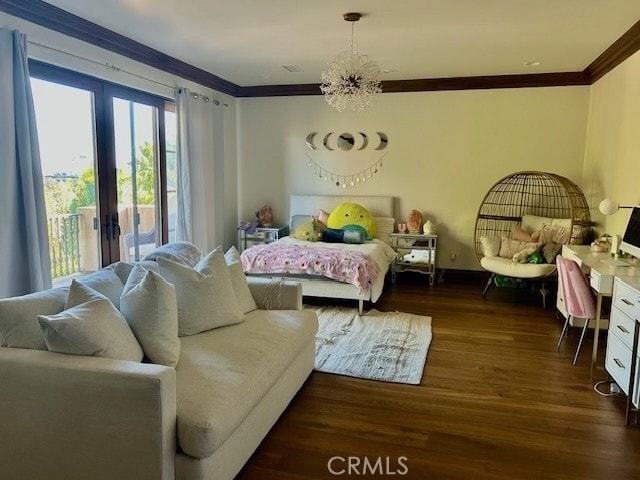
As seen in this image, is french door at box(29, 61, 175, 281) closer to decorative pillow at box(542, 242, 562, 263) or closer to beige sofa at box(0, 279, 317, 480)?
beige sofa at box(0, 279, 317, 480)

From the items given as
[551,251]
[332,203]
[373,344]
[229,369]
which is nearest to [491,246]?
[551,251]

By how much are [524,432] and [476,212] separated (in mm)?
4075

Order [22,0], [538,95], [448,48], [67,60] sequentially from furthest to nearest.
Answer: [538,95], [448,48], [67,60], [22,0]

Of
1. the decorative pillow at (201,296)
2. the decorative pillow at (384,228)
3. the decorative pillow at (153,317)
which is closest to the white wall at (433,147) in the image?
the decorative pillow at (384,228)

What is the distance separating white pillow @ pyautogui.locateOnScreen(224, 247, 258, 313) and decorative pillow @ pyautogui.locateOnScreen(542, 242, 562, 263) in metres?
3.53

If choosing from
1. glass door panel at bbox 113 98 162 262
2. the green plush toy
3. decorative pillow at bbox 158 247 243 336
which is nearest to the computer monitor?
decorative pillow at bbox 158 247 243 336

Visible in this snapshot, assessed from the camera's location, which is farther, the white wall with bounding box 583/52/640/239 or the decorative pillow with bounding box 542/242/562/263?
the decorative pillow with bounding box 542/242/562/263

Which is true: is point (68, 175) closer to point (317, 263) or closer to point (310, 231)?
point (317, 263)

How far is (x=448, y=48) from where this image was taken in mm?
4707

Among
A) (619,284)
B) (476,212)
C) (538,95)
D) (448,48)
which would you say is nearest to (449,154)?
(476,212)

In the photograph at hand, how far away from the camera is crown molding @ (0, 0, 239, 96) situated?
3.52m

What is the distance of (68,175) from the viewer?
4.21m

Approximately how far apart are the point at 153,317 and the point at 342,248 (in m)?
3.30

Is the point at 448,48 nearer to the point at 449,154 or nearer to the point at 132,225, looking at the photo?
the point at 449,154
